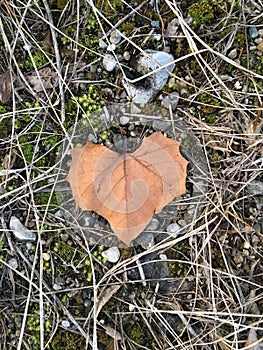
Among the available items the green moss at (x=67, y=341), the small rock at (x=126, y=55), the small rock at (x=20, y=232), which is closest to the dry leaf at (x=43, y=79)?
the small rock at (x=126, y=55)

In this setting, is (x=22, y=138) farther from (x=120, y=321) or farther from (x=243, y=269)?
(x=243, y=269)

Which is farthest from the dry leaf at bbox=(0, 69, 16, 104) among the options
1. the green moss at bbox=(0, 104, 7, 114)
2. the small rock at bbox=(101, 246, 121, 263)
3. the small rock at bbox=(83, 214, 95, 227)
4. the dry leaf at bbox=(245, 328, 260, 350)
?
the dry leaf at bbox=(245, 328, 260, 350)

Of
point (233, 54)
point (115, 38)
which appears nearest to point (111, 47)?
point (115, 38)

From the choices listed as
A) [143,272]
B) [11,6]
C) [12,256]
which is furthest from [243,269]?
[11,6]

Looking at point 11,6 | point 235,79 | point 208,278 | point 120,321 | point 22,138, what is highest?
point 11,6

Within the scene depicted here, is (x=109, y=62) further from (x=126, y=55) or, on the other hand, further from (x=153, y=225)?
(x=153, y=225)

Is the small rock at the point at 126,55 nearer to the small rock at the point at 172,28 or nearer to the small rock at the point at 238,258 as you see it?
the small rock at the point at 172,28
